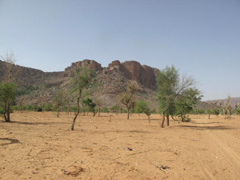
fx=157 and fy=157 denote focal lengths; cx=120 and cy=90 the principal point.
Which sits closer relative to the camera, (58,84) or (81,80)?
(81,80)

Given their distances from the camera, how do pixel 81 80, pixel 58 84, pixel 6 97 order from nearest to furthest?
pixel 81 80
pixel 6 97
pixel 58 84

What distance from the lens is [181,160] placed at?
Result: 677cm

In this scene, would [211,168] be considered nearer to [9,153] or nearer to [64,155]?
[64,155]

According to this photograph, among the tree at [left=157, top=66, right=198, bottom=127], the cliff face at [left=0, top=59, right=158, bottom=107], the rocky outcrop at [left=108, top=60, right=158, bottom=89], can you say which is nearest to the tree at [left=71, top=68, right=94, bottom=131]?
the tree at [left=157, top=66, right=198, bottom=127]

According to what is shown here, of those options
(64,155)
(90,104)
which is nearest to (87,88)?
(64,155)

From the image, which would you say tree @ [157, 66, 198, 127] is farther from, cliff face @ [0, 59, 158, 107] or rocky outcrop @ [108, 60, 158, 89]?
rocky outcrop @ [108, 60, 158, 89]

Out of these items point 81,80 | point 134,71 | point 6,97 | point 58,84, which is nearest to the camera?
point 81,80

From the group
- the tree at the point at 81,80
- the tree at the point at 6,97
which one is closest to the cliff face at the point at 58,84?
the tree at the point at 6,97

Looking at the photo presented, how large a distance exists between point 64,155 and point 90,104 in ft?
131

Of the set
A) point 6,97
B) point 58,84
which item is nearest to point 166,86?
point 6,97

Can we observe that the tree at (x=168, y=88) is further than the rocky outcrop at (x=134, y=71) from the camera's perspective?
No

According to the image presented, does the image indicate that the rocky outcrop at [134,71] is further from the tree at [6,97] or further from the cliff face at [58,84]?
the tree at [6,97]

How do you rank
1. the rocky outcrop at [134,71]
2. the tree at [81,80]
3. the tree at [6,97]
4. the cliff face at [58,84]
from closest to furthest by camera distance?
the tree at [81,80] → the tree at [6,97] → the cliff face at [58,84] → the rocky outcrop at [134,71]

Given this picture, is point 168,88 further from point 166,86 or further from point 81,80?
point 81,80
